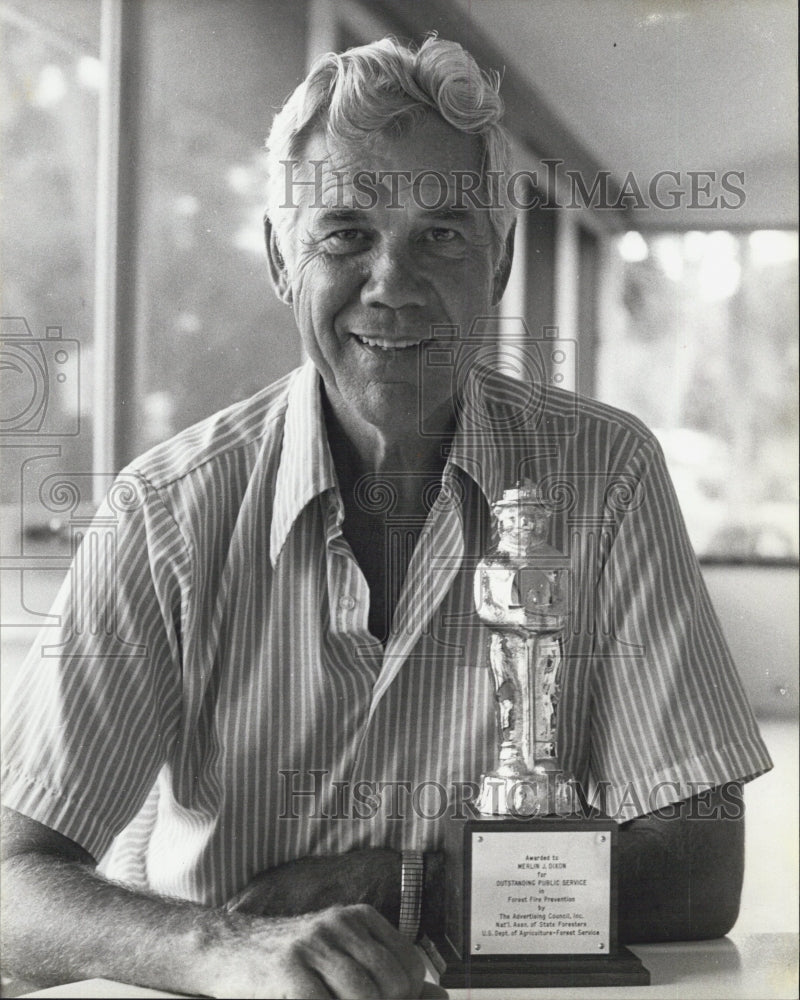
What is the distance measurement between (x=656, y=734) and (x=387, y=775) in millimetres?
227

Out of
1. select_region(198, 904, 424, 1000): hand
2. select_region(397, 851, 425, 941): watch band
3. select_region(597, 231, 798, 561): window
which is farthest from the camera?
select_region(597, 231, 798, 561): window

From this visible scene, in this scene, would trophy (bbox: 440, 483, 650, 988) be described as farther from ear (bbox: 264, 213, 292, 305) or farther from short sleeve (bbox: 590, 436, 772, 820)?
ear (bbox: 264, 213, 292, 305)

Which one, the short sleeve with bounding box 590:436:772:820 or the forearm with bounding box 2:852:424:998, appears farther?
the short sleeve with bounding box 590:436:772:820

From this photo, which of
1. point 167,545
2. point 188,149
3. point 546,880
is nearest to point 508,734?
point 546,880

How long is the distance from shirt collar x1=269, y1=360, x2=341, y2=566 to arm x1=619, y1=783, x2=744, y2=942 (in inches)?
14.9

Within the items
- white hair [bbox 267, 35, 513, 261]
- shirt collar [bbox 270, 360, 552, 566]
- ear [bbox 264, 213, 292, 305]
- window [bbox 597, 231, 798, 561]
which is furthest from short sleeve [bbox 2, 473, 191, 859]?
window [bbox 597, 231, 798, 561]

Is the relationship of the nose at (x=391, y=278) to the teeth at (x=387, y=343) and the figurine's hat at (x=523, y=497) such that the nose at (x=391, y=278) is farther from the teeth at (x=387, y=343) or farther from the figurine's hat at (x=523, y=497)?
the figurine's hat at (x=523, y=497)

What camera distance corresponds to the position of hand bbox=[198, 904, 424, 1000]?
77 cm

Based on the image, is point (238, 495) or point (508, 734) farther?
point (238, 495)

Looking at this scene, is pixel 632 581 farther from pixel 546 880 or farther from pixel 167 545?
pixel 167 545

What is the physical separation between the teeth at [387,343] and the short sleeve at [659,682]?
23 centimetres

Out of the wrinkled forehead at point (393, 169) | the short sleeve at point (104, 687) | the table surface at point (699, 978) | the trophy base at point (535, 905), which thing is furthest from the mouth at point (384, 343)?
the table surface at point (699, 978)

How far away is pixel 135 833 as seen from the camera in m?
1.02

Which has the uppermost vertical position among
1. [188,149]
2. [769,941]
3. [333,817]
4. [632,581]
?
[188,149]
